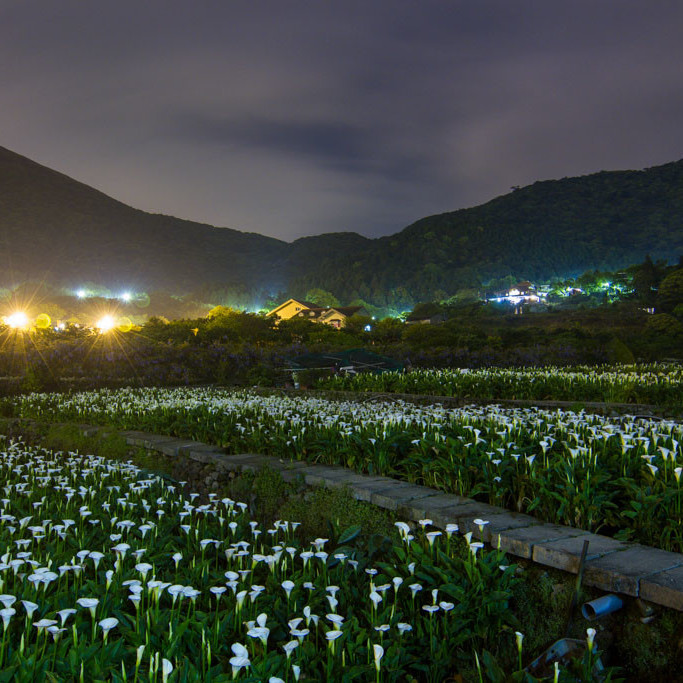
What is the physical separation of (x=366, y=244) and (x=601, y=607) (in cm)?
17736

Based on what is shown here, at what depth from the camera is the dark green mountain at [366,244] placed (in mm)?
141000

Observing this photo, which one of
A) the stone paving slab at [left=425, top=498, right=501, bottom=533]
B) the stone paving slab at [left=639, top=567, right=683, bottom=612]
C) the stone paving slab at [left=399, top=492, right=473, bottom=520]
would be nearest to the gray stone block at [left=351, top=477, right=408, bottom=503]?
the stone paving slab at [left=399, top=492, right=473, bottom=520]

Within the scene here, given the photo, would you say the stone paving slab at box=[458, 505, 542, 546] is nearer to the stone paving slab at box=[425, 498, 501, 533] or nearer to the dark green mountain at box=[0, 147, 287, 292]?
the stone paving slab at box=[425, 498, 501, 533]

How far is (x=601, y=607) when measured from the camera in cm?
280

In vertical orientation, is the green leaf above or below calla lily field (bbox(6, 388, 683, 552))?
below

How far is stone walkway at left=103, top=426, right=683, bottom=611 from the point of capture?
2.80 m

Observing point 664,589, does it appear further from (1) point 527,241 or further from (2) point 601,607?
(1) point 527,241

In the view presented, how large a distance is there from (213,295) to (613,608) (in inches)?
4913

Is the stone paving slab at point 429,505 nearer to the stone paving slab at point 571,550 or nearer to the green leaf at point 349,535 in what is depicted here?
the green leaf at point 349,535

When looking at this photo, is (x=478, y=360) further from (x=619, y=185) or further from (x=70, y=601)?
(x=619, y=185)

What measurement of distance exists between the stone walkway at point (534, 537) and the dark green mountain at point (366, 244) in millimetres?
124508

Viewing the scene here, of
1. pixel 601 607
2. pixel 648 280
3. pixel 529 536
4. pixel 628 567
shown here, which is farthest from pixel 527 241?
pixel 601 607

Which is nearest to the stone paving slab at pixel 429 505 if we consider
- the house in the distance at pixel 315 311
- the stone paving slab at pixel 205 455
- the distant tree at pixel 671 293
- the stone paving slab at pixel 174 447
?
the stone paving slab at pixel 205 455

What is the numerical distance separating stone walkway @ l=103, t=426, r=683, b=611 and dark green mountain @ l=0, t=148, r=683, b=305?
12451 centimetres
